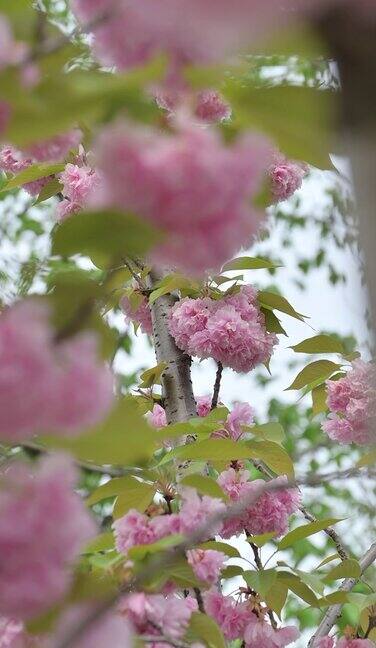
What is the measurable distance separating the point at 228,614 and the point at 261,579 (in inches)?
2.9

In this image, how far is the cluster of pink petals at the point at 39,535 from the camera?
0.45 metres

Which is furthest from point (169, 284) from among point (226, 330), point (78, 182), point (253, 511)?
point (253, 511)

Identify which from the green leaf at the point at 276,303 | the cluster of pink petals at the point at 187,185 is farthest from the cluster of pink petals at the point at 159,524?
the green leaf at the point at 276,303

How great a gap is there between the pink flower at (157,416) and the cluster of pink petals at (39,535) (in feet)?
3.01

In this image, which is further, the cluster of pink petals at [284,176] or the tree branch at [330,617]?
the cluster of pink petals at [284,176]

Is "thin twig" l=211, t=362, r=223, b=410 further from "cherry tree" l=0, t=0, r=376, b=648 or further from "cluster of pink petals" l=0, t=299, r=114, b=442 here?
"cluster of pink petals" l=0, t=299, r=114, b=442

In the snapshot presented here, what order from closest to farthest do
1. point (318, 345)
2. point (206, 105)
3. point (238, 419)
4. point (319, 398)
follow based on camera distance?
1. point (206, 105)
2. point (238, 419)
3. point (318, 345)
4. point (319, 398)

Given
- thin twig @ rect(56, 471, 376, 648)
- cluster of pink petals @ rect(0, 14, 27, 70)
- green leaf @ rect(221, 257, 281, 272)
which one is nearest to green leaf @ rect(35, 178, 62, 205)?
green leaf @ rect(221, 257, 281, 272)

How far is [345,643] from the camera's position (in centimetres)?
113

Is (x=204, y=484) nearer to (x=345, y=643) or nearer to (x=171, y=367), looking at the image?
(x=345, y=643)

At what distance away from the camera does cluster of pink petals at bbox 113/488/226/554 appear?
2.71 ft

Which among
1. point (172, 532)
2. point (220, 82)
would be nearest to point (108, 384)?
point (220, 82)

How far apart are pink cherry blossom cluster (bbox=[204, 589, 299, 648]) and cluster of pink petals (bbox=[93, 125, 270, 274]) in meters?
0.71

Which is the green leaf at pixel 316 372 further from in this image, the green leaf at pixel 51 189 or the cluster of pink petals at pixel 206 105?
the cluster of pink petals at pixel 206 105
